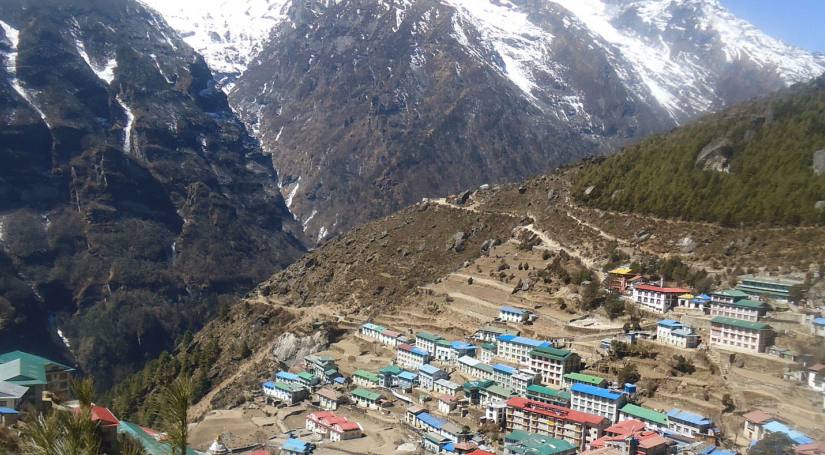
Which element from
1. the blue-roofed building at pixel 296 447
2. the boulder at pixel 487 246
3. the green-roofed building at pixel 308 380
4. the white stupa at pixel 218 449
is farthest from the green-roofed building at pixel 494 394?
the boulder at pixel 487 246

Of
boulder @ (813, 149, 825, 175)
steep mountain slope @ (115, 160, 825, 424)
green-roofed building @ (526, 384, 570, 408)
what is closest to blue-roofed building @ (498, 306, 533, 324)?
steep mountain slope @ (115, 160, 825, 424)

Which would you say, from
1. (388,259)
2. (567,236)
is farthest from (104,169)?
(567,236)

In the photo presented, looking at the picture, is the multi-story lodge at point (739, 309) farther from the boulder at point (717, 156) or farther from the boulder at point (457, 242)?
the boulder at point (457, 242)

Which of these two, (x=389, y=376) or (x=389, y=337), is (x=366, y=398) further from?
(x=389, y=337)

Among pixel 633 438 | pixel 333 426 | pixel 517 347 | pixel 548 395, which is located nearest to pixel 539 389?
pixel 548 395

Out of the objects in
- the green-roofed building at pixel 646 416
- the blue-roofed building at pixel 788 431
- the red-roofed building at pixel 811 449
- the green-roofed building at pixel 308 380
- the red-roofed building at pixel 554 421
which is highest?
the red-roofed building at pixel 811 449

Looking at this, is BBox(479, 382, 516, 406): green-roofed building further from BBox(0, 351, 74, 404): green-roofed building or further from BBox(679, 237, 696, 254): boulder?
BBox(0, 351, 74, 404): green-roofed building
